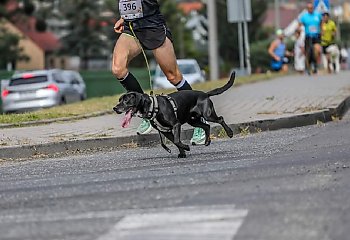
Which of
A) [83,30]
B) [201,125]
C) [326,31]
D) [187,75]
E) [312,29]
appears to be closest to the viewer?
[201,125]

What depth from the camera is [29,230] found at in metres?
5.83

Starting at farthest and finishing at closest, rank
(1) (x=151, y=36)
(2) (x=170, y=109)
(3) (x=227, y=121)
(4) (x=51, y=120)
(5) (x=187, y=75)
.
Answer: (5) (x=187, y=75)
(4) (x=51, y=120)
(3) (x=227, y=121)
(1) (x=151, y=36)
(2) (x=170, y=109)

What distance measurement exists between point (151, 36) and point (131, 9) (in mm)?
359

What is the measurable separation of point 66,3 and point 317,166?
258 ft


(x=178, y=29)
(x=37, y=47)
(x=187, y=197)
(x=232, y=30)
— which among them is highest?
(x=187, y=197)

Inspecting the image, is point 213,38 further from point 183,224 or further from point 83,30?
point 83,30

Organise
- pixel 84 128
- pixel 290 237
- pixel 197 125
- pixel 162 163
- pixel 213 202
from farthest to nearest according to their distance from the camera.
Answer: pixel 84 128, pixel 197 125, pixel 162 163, pixel 213 202, pixel 290 237

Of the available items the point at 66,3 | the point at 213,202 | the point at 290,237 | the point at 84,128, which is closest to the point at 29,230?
the point at 213,202

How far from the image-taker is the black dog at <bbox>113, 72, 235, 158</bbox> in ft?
29.9

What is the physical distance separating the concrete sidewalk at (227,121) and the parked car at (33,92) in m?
10.5

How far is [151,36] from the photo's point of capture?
10289 mm

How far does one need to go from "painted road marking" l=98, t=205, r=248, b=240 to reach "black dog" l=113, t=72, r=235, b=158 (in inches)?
122

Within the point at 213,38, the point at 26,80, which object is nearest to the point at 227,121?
the point at 213,38

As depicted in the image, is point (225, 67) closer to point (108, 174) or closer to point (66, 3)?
point (66, 3)
